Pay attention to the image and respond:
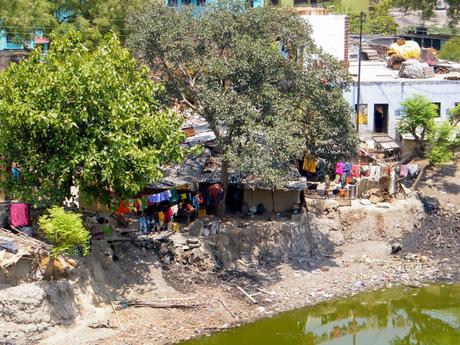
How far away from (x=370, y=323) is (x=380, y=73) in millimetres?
17256

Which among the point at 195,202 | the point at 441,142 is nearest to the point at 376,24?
the point at 441,142

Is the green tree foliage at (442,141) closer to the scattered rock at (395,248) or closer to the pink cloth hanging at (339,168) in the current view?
the pink cloth hanging at (339,168)

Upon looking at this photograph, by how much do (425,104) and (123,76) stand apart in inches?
535

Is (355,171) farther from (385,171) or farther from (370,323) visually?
(370,323)

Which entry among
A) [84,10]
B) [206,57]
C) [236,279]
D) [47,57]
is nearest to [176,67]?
[206,57]

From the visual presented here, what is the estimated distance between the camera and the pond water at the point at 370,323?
2441 centimetres

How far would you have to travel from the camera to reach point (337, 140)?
28.1 meters

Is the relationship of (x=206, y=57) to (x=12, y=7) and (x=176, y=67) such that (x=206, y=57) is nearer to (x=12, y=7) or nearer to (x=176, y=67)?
(x=176, y=67)

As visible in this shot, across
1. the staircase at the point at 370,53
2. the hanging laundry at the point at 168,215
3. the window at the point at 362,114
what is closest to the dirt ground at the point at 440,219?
the window at the point at 362,114

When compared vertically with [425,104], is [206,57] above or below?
above

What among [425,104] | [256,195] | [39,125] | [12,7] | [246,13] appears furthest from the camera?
[12,7]

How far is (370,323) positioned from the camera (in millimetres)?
26078

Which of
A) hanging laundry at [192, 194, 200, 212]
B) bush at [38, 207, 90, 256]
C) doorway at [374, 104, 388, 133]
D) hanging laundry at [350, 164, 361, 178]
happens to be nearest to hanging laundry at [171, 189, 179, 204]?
hanging laundry at [192, 194, 200, 212]

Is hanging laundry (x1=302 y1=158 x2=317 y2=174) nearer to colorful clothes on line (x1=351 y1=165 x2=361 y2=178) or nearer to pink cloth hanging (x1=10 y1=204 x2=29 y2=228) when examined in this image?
colorful clothes on line (x1=351 y1=165 x2=361 y2=178)
